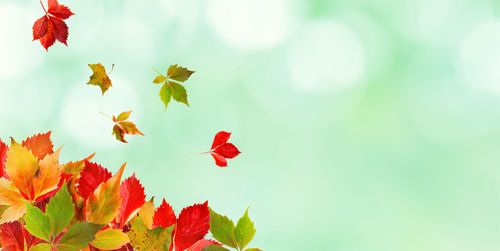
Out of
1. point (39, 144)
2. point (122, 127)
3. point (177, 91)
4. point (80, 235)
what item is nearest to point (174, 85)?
point (177, 91)

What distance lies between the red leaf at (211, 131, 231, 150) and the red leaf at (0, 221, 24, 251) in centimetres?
70

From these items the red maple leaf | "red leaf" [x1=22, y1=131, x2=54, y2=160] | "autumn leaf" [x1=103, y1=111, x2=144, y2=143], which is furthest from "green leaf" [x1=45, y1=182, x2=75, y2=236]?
the red maple leaf

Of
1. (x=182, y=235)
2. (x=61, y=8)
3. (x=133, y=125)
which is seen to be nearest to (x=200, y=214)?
(x=182, y=235)

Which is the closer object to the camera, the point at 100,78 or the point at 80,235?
the point at 80,235

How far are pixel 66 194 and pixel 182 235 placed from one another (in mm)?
149

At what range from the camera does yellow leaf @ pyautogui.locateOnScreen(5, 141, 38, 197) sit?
1.73 feet

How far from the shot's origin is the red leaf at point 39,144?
0.68 meters

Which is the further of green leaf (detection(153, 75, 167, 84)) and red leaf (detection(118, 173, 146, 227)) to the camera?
green leaf (detection(153, 75, 167, 84))

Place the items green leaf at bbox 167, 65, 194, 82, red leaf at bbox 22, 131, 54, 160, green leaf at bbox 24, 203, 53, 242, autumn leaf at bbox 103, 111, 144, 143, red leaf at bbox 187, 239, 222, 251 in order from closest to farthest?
green leaf at bbox 24, 203, 53, 242 → red leaf at bbox 187, 239, 222, 251 → red leaf at bbox 22, 131, 54, 160 → green leaf at bbox 167, 65, 194, 82 → autumn leaf at bbox 103, 111, 144, 143

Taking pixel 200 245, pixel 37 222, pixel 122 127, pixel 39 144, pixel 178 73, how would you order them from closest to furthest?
pixel 37 222, pixel 200 245, pixel 39 144, pixel 178 73, pixel 122 127

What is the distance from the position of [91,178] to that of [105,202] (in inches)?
4.4

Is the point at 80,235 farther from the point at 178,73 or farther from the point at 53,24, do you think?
the point at 53,24

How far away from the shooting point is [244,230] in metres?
0.53

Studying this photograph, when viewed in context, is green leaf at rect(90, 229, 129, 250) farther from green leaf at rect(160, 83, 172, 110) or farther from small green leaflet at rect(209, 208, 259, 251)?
green leaf at rect(160, 83, 172, 110)
